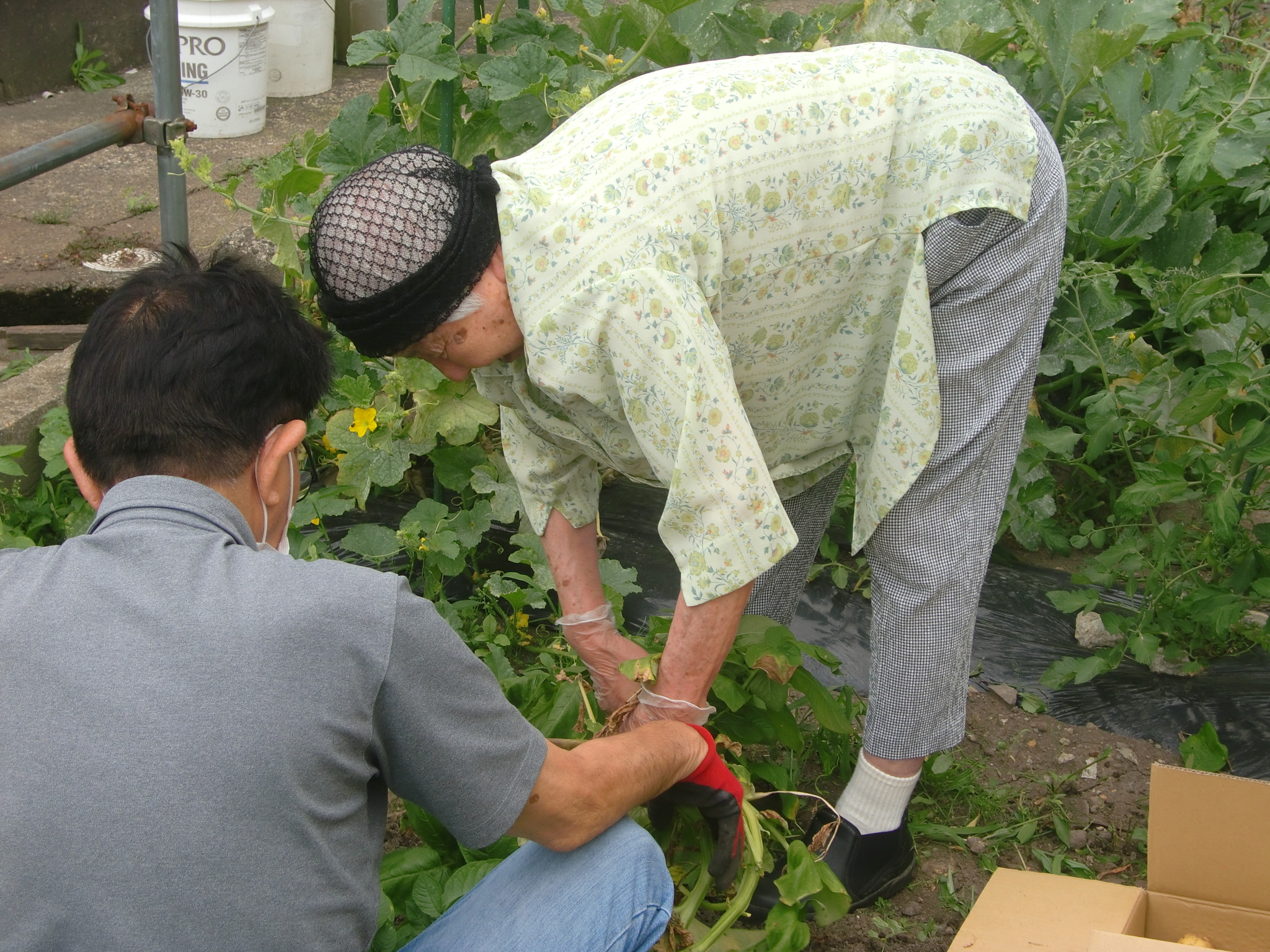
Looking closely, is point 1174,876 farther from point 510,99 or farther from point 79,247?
point 79,247

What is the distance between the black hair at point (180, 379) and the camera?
1160 millimetres

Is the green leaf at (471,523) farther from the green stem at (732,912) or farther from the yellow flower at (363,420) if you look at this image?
the green stem at (732,912)

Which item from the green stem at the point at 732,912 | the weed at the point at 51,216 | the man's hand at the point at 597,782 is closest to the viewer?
the man's hand at the point at 597,782

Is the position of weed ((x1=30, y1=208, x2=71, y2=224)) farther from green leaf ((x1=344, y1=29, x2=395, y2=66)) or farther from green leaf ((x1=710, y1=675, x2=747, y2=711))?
green leaf ((x1=710, y1=675, x2=747, y2=711))

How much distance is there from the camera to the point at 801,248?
60.2 inches

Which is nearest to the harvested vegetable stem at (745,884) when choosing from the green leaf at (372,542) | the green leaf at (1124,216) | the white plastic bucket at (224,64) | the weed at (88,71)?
the green leaf at (372,542)

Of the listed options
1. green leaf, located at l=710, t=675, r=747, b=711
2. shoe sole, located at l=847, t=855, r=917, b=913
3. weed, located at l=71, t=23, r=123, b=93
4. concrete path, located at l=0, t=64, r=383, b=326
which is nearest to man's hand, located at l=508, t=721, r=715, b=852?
green leaf, located at l=710, t=675, r=747, b=711

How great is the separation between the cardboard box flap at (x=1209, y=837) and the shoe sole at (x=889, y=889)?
43cm

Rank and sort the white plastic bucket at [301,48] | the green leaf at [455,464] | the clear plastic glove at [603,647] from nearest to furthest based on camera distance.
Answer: the clear plastic glove at [603,647] < the green leaf at [455,464] < the white plastic bucket at [301,48]

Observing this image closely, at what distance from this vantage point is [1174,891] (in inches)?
66.6

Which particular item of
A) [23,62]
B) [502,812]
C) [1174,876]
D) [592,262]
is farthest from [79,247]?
[1174,876]

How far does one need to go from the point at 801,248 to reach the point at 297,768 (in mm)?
896

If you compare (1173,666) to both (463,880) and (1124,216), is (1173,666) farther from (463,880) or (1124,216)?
(463,880)

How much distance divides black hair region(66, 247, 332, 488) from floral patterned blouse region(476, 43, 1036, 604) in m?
0.33
